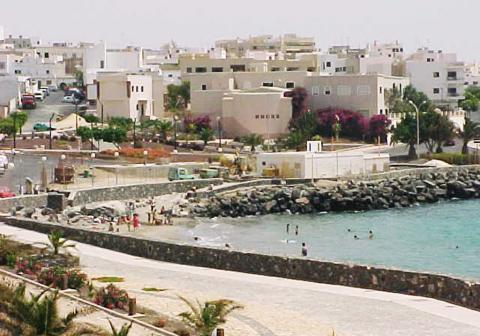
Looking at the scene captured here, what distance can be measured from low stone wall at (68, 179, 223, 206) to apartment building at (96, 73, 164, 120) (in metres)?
26.9

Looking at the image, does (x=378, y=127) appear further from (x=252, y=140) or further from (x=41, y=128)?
(x=41, y=128)

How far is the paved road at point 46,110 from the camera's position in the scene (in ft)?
260

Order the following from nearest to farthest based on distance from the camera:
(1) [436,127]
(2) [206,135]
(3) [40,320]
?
1. (3) [40,320]
2. (1) [436,127]
3. (2) [206,135]

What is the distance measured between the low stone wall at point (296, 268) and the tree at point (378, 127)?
1682 inches

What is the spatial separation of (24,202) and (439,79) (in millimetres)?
59880

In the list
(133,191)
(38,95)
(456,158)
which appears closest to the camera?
(133,191)

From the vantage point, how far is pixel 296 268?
2395cm

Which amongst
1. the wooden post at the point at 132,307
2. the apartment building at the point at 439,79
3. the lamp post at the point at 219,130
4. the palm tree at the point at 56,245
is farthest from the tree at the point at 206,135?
the wooden post at the point at 132,307

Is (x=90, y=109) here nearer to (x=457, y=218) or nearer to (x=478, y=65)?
(x=457, y=218)

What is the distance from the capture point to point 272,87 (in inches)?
3036

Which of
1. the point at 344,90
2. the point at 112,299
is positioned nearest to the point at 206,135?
the point at 344,90

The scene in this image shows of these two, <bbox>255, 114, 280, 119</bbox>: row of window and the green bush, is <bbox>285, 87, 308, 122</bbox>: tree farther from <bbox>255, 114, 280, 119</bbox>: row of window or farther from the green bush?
the green bush

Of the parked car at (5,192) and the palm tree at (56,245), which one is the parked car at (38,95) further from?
the palm tree at (56,245)

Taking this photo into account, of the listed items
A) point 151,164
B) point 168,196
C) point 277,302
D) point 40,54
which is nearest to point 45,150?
point 151,164
